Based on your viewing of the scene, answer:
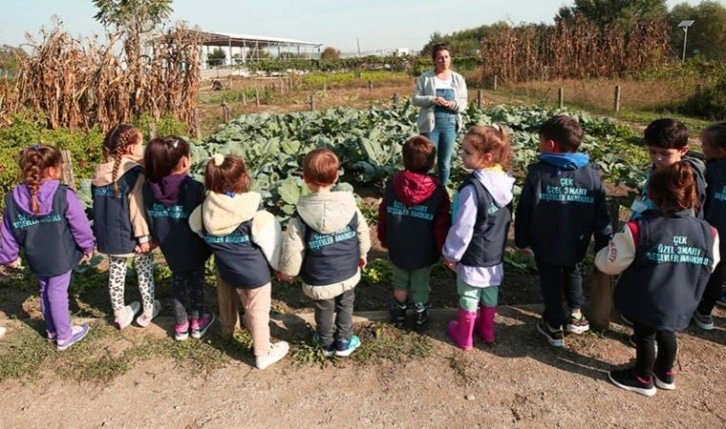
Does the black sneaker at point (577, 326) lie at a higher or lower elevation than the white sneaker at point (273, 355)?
higher

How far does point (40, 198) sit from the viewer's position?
3266mm

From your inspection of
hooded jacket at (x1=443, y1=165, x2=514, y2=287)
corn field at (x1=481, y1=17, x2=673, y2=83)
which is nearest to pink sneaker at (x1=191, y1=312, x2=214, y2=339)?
hooded jacket at (x1=443, y1=165, x2=514, y2=287)

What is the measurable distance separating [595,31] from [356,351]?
25.1 metres

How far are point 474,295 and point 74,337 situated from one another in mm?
2685

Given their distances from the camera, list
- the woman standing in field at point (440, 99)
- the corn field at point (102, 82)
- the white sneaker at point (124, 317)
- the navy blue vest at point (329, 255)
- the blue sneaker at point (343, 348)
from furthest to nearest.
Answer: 1. the corn field at point (102, 82)
2. the woman standing in field at point (440, 99)
3. the white sneaker at point (124, 317)
4. the blue sneaker at point (343, 348)
5. the navy blue vest at point (329, 255)

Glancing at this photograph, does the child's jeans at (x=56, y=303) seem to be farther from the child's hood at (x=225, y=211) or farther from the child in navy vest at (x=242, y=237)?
the child's hood at (x=225, y=211)

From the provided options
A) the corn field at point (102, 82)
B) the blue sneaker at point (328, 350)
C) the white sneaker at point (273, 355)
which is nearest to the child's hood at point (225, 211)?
the white sneaker at point (273, 355)

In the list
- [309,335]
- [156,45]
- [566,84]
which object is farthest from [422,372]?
[566,84]

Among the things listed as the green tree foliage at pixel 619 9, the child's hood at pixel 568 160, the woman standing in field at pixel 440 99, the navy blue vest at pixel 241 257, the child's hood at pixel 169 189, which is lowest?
the navy blue vest at pixel 241 257

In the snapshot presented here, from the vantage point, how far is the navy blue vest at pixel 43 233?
3305mm

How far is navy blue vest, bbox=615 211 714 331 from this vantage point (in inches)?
106

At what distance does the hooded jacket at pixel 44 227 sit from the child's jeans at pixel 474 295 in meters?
2.49

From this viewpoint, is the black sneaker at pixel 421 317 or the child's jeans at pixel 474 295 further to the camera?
the black sneaker at pixel 421 317

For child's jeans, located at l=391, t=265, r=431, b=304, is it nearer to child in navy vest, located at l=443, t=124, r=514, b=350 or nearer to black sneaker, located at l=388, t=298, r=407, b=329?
black sneaker, located at l=388, t=298, r=407, b=329
